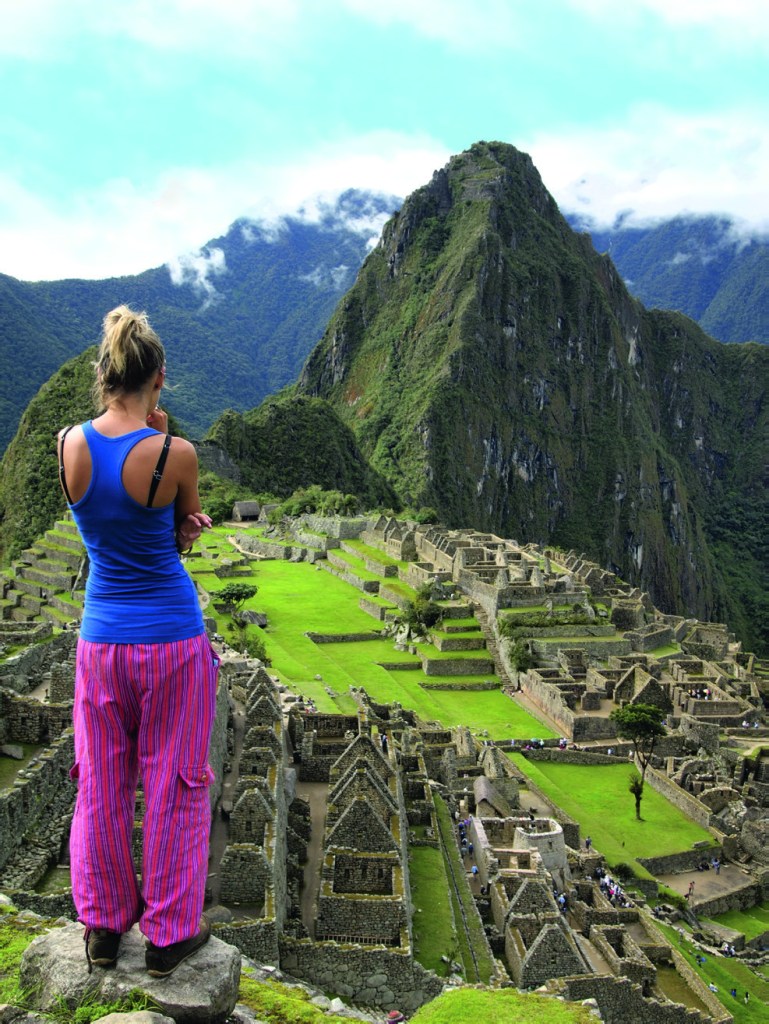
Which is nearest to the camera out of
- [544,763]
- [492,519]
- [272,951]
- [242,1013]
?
[242,1013]

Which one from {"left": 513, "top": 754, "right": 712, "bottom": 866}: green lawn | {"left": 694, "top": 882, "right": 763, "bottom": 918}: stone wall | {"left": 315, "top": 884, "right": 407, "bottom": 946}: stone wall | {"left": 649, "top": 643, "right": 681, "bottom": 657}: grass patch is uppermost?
{"left": 315, "top": 884, "right": 407, "bottom": 946}: stone wall

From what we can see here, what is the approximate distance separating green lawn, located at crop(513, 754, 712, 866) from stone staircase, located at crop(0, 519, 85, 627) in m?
15.1

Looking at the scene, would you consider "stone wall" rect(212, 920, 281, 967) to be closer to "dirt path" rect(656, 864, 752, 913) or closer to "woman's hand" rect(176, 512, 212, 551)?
"woman's hand" rect(176, 512, 212, 551)

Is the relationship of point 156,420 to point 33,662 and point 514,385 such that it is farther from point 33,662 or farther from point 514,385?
point 514,385

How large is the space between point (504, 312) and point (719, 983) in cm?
13386

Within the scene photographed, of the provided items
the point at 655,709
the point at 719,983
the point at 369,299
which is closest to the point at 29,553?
the point at 655,709

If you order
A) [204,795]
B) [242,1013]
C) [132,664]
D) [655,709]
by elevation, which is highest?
[132,664]

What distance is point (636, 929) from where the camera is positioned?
18.0 metres

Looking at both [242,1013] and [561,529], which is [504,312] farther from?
[242,1013]

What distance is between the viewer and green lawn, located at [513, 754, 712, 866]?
77.8ft

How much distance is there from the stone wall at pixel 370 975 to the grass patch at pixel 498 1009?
166 centimetres

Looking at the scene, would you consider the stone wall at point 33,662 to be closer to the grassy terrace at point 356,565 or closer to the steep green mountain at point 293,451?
the grassy terrace at point 356,565

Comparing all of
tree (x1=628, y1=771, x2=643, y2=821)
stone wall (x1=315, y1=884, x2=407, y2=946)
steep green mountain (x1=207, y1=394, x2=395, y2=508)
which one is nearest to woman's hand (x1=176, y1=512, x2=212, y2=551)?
stone wall (x1=315, y1=884, x2=407, y2=946)

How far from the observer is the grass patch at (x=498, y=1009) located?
8.17m
